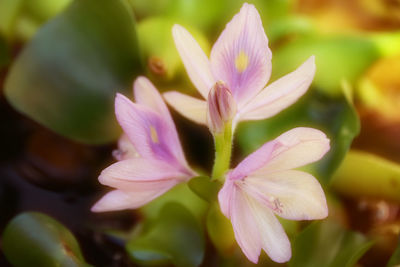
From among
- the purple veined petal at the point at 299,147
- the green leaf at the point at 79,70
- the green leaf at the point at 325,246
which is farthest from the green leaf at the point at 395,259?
the green leaf at the point at 79,70

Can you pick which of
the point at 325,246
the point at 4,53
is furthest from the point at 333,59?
the point at 4,53

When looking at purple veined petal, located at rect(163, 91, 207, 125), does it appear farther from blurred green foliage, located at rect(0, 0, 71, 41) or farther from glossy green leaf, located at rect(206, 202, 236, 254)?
blurred green foliage, located at rect(0, 0, 71, 41)

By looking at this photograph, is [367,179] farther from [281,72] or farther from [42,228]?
[42,228]

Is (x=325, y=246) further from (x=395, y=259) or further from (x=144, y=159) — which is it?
(x=144, y=159)

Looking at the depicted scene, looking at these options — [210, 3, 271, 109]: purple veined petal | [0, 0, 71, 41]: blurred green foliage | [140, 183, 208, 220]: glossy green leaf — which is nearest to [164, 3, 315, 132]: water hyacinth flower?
[210, 3, 271, 109]: purple veined petal

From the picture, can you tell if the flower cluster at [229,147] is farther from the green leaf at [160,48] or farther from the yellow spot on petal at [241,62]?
the green leaf at [160,48]
